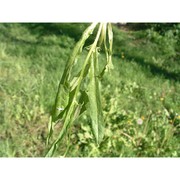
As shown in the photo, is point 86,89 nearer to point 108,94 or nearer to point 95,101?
point 95,101

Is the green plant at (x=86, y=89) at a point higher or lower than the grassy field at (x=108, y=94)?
higher

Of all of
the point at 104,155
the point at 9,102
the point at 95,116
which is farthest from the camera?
the point at 9,102

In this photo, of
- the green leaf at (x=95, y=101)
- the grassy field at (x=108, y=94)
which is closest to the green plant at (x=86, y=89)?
the green leaf at (x=95, y=101)

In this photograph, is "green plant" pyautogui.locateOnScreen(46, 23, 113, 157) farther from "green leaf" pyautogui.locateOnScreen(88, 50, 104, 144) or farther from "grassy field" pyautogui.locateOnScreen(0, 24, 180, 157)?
"grassy field" pyautogui.locateOnScreen(0, 24, 180, 157)

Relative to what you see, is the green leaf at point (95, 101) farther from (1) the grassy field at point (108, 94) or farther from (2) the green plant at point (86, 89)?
(1) the grassy field at point (108, 94)

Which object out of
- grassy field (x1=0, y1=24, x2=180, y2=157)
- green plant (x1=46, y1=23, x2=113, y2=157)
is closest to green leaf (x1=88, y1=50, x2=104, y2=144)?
green plant (x1=46, y1=23, x2=113, y2=157)

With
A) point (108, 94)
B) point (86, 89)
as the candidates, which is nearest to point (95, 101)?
Answer: point (86, 89)

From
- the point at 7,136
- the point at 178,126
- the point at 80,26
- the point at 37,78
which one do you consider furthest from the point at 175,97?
the point at 80,26

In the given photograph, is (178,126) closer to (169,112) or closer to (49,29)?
(169,112)
